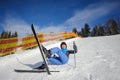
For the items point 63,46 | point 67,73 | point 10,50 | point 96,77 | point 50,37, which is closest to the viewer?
point 96,77

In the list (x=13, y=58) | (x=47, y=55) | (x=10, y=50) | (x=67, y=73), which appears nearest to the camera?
(x=67, y=73)

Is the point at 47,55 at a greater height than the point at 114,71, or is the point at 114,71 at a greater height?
the point at 47,55

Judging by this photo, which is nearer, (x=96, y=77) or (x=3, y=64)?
(x=96, y=77)

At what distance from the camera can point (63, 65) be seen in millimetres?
5887

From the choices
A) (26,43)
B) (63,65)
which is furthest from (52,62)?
(26,43)

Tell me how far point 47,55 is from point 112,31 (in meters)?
77.3

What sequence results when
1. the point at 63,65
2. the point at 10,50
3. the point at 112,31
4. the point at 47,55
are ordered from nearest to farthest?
1. the point at 47,55
2. the point at 63,65
3. the point at 10,50
4. the point at 112,31

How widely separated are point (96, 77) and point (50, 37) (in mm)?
13634

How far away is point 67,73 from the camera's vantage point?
189 inches

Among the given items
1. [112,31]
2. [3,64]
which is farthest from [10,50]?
[112,31]

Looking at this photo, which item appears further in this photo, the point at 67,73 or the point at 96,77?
the point at 67,73

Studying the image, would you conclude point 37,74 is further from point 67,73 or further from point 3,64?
point 3,64

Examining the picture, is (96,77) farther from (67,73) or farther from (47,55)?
(47,55)

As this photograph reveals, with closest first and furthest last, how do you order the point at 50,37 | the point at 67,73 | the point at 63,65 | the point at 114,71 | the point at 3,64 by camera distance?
the point at 114,71, the point at 67,73, the point at 63,65, the point at 3,64, the point at 50,37
